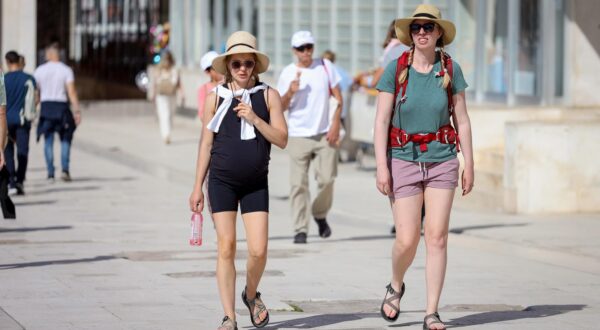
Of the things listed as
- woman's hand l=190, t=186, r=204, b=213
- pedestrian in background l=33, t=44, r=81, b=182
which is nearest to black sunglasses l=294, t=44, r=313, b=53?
woman's hand l=190, t=186, r=204, b=213

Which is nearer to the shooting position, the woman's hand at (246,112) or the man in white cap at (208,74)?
the woman's hand at (246,112)

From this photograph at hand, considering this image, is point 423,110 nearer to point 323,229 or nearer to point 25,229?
point 323,229

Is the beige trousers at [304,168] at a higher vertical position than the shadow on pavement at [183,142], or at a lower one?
higher

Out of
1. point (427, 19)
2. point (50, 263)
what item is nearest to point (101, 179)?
point (50, 263)

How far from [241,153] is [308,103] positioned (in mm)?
5115

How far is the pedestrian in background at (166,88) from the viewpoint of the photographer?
1137 inches

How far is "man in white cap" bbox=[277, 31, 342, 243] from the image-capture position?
554 inches

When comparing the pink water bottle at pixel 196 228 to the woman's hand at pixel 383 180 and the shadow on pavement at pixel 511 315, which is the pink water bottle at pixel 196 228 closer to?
the woman's hand at pixel 383 180

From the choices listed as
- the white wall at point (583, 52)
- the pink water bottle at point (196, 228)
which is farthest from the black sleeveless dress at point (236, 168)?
the white wall at point (583, 52)

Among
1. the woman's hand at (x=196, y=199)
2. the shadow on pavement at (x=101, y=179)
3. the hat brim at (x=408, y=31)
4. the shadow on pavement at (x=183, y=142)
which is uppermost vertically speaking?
the hat brim at (x=408, y=31)

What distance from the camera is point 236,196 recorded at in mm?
9016

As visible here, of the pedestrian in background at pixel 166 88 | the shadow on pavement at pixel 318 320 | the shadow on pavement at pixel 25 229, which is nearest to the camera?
the shadow on pavement at pixel 318 320

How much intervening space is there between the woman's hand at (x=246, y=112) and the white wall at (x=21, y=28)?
33552 millimetres

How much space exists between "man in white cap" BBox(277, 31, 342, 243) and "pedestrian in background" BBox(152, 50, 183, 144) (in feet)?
48.2
